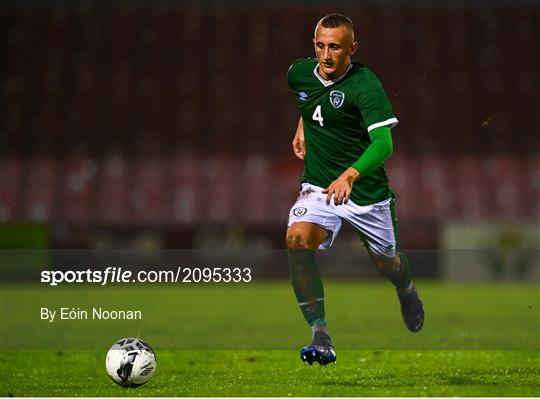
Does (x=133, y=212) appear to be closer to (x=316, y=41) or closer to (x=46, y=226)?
(x=46, y=226)

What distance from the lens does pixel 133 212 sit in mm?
25531

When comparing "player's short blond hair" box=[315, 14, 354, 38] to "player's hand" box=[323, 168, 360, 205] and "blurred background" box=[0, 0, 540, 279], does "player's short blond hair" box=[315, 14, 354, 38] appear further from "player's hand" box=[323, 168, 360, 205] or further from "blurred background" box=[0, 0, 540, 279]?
"blurred background" box=[0, 0, 540, 279]

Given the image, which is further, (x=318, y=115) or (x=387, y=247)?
(x=387, y=247)

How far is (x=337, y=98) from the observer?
704cm

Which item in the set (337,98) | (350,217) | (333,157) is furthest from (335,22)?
(350,217)

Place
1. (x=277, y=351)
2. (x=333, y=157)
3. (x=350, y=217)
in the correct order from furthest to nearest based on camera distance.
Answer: (x=277, y=351), (x=350, y=217), (x=333, y=157)

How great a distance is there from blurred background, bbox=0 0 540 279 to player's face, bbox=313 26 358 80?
59.3ft

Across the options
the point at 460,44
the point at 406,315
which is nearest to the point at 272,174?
the point at 460,44

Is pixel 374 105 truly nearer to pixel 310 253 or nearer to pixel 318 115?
pixel 318 115

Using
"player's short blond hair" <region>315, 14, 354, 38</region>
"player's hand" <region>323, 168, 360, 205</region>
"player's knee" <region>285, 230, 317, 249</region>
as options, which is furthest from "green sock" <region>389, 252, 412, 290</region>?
"player's short blond hair" <region>315, 14, 354, 38</region>

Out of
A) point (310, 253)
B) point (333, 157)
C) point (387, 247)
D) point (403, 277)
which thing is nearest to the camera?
point (310, 253)

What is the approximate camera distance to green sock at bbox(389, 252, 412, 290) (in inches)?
306

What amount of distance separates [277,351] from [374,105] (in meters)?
2.90

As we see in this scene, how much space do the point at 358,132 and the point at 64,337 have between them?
4.55 metres
